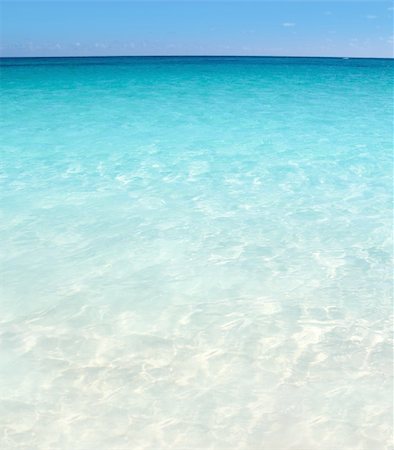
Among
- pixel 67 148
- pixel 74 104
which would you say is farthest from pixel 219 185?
pixel 74 104

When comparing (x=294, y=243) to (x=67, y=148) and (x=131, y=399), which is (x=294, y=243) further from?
(x=67, y=148)

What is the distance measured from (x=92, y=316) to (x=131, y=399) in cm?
87

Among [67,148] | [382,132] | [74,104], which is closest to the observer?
[67,148]

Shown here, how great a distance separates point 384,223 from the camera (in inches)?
196

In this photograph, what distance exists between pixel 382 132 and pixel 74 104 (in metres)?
7.63

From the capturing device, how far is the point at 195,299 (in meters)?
3.58

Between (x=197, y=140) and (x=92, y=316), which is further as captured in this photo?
(x=197, y=140)

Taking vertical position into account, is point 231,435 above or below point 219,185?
below

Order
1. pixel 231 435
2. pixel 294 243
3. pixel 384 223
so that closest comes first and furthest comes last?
pixel 231 435, pixel 294 243, pixel 384 223

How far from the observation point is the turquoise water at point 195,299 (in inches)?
98.6

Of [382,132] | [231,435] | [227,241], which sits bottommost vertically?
[231,435]

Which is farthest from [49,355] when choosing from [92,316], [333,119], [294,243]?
[333,119]

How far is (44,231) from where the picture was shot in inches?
185

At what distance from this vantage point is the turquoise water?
2.50 m
